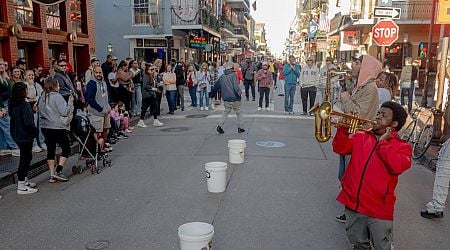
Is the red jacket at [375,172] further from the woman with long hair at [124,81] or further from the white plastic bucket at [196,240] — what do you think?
the woman with long hair at [124,81]

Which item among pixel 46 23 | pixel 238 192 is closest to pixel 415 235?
pixel 238 192

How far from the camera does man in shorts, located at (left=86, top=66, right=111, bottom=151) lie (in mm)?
8242

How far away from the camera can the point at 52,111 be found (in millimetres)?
6812

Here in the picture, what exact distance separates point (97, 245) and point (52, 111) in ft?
9.91

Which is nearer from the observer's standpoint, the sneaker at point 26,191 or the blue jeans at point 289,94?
the sneaker at point 26,191

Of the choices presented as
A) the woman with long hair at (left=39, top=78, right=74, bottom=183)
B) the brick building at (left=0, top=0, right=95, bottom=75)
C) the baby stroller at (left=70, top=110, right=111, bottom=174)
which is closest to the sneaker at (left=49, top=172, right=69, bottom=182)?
the woman with long hair at (left=39, top=78, right=74, bottom=183)

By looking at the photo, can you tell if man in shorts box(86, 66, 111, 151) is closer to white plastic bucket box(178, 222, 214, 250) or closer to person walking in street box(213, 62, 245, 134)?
person walking in street box(213, 62, 245, 134)

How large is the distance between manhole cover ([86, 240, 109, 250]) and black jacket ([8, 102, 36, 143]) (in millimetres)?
2586

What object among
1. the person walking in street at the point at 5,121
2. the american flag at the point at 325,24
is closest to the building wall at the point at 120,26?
the person walking in street at the point at 5,121

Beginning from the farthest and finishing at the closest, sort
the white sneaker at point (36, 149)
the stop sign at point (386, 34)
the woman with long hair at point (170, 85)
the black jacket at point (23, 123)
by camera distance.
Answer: the woman with long hair at point (170, 85), the stop sign at point (386, 34), the white sneaker at point (36, 149), the black jacket at point (23, 123)

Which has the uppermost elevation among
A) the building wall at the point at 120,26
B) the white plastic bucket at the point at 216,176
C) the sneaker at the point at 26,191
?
the building wall at the point at 120,26

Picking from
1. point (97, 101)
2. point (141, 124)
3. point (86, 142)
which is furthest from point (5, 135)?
point (141, 124)

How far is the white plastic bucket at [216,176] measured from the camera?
20.3ft

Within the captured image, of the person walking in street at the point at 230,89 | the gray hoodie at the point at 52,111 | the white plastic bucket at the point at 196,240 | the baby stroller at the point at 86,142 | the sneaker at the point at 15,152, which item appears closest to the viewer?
the white plastic bucket at the point at 196,240
